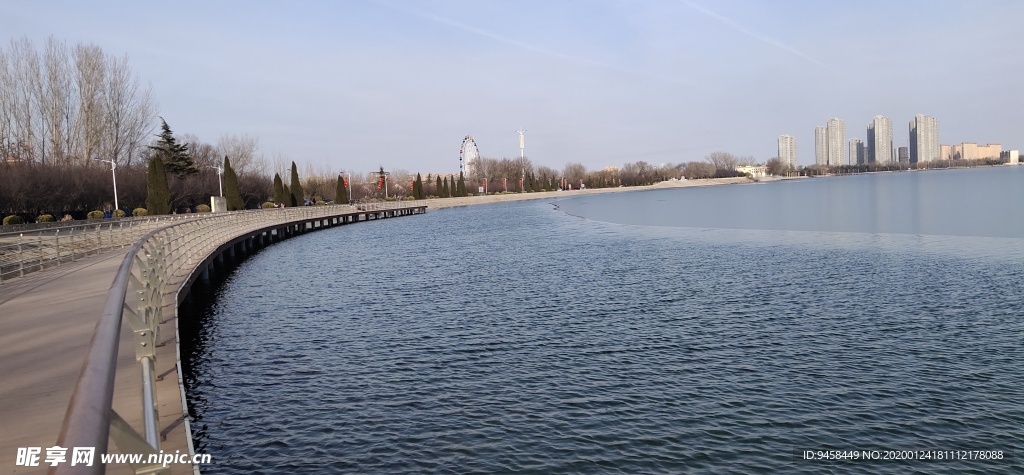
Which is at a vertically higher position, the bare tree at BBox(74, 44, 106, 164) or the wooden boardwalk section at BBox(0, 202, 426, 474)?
the bare tree at BBox(74, 44, 106, 164)

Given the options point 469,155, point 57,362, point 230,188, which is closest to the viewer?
point 57,362

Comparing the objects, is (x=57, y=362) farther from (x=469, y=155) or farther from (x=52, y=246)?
(x=469, y=155)

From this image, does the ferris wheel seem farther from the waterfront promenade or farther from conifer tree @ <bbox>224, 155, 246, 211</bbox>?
the waterfront promenade

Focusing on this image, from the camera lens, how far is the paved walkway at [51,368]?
565 cm

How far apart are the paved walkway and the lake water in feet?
4.57

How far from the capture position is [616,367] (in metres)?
11.4

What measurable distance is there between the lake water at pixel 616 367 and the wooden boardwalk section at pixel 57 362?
4.00ft

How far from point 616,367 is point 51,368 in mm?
7443

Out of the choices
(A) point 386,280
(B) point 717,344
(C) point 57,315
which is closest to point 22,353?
(C) point 57,315

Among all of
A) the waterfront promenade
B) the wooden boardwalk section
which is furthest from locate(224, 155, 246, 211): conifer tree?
the waterfront promenade

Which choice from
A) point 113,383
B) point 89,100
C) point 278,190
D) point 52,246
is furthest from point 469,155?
point 113,383

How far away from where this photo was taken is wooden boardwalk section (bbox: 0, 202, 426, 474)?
5652mm

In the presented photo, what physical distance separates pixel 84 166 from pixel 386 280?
4011 centimetres

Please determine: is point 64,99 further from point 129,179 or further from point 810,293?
point 810,293
